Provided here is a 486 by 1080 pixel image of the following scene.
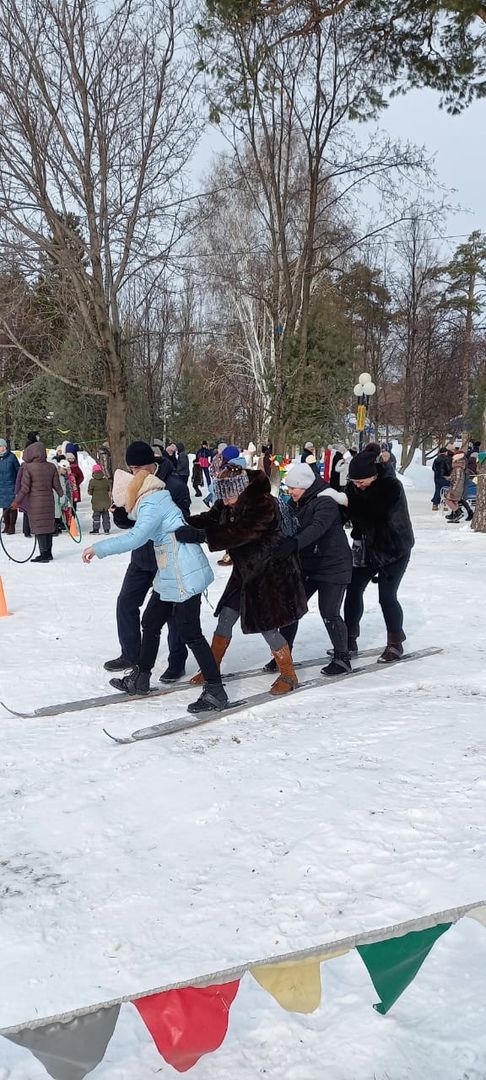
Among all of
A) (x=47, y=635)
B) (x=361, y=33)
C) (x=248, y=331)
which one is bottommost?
(x=47, y=635)

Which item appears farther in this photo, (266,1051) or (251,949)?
(251,949)

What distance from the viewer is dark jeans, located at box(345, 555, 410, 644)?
6438 millimetres

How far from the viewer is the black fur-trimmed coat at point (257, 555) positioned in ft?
17.6

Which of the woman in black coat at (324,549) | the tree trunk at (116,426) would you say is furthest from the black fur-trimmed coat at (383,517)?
the tree trunk at (116,426)

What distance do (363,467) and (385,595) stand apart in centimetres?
106

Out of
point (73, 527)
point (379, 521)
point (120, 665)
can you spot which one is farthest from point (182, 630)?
point (73, 527)

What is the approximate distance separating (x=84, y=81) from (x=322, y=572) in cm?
1298

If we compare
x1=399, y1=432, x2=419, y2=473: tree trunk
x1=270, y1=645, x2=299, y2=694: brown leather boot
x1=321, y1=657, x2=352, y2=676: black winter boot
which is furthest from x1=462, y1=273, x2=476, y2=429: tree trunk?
x1=270, y1=645, x2=299, y2=694: brown leather boot

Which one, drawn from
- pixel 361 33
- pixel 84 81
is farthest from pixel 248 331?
pixel 361 33

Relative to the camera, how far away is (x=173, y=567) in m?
5.32

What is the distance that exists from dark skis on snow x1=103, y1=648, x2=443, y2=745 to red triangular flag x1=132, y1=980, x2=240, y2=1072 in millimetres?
2885

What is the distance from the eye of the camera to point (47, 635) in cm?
783

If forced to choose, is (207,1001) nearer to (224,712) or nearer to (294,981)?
(294,981)

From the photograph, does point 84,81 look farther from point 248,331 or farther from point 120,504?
point 248,331
